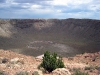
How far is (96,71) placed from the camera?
16797 millimetres

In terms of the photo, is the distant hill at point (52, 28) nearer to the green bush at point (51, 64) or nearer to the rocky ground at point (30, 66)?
the rocky ground at point (30, 66)

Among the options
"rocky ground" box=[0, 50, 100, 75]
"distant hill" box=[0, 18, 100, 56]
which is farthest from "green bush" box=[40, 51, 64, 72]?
"distant hill" box=[0, 18, 100, 56]

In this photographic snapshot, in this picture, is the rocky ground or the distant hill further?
the distant hill

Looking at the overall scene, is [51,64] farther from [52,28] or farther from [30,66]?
[52,28]

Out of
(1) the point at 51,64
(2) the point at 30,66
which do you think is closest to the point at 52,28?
(2) the point at 30,66

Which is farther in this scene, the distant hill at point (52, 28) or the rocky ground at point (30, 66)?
the distant hill at point (52, 28)

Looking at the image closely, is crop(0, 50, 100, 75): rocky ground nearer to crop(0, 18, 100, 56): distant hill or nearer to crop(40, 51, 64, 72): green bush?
crop(40, 51, 64, 72): green bush

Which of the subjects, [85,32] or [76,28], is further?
[76,28]

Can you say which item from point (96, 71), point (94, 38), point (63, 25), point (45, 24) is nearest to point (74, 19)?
point (63, 25)

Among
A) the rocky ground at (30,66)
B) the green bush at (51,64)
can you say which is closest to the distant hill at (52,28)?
the rocky ground at (30,66)

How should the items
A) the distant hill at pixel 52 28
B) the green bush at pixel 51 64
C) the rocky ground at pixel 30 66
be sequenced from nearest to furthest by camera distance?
the rocky ground at pixel 30 66 < the green bush at pixel 51 64 < the distant hill at pixel 52 28

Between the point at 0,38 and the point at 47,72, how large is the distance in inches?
2385

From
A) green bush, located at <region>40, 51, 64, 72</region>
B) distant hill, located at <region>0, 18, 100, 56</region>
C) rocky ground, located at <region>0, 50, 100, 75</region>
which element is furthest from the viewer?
distant hill, located at <region>0, 18, 100, 56</region>

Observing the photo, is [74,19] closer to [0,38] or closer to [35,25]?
[35,25]
